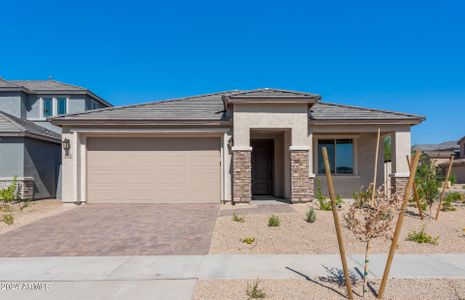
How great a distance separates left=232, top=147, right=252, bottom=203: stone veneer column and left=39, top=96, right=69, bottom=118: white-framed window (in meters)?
14.7

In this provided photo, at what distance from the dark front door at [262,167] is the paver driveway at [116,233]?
4369 millimetres

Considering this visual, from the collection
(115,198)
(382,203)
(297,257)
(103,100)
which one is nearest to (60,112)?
(103,100)

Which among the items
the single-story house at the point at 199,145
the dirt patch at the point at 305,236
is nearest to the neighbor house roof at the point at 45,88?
the single-story house at the point at 199,145

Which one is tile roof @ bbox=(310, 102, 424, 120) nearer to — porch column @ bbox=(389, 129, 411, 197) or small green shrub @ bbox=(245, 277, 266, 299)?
porch column @ bbox=(389, 129, 411, 197)

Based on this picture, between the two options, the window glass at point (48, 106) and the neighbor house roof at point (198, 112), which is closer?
the neighbor house roof at point (198, 112)

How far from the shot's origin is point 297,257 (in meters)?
6.94

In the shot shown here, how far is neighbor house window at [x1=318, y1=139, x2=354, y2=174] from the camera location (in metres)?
16.1

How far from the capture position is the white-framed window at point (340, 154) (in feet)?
52.7

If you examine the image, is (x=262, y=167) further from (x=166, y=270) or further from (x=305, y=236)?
(x=166, y=270)

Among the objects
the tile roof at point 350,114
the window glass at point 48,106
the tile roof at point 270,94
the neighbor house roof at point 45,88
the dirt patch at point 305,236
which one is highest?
the neighbor house roof at point 45,88

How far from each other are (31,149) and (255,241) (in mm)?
13990

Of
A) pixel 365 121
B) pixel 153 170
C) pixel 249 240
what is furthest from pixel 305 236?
pixel 153 170

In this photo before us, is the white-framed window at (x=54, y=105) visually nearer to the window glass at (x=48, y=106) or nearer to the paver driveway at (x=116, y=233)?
the window glass at (x=48, y=106)

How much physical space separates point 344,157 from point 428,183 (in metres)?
4.48
